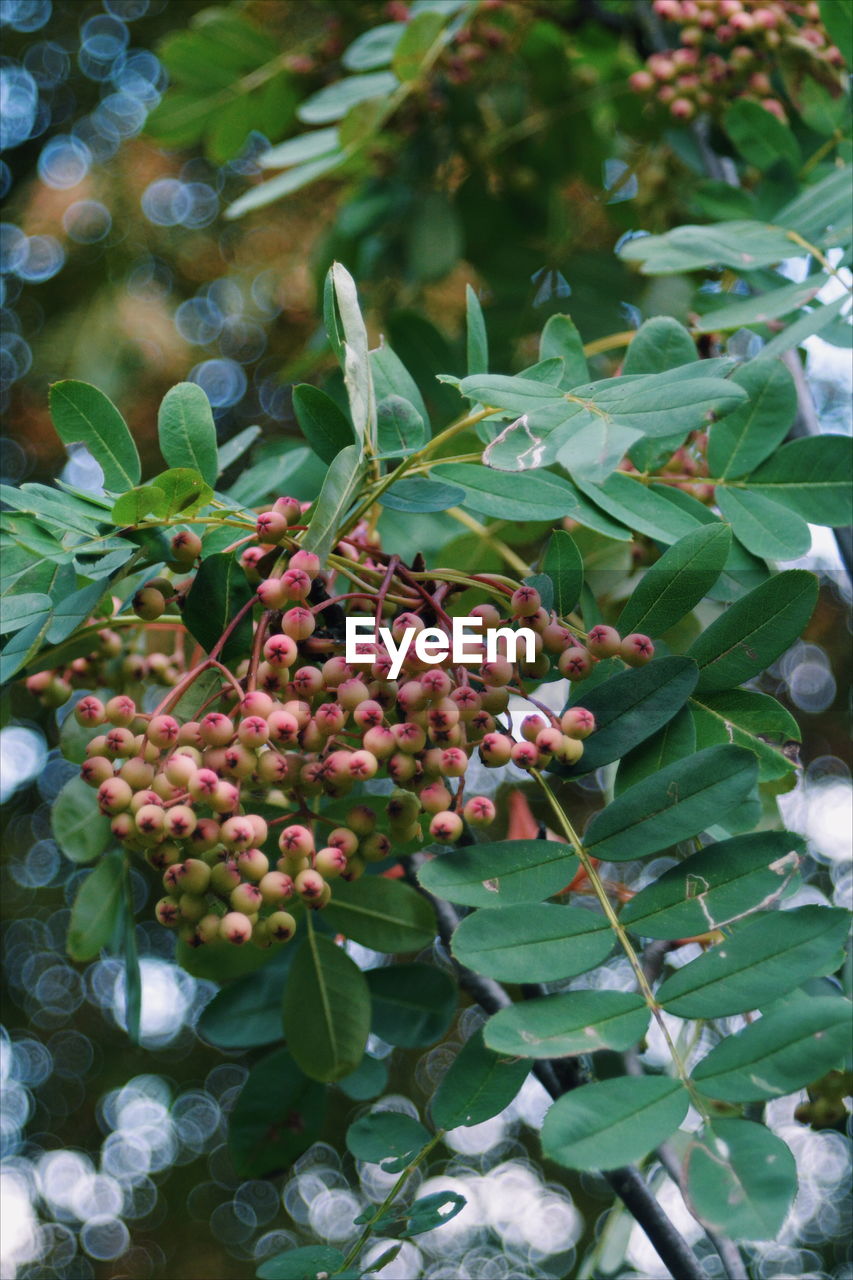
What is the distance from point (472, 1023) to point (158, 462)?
1.40 metres

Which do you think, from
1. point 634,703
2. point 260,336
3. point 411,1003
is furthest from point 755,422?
point 260,336

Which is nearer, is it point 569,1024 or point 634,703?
point 569,1024

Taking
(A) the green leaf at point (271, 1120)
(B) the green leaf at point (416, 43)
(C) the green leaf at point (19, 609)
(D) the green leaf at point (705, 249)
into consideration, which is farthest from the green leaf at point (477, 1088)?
(B) the green leaf at point (416, 43)

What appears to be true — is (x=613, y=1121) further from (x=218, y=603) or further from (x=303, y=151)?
(x=303, y=151)

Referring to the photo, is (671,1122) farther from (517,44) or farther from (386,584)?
(517,44)

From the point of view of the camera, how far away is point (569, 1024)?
1.84ft

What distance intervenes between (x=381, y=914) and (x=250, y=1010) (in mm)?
176

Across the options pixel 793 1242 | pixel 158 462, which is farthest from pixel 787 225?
pixel 793 1242

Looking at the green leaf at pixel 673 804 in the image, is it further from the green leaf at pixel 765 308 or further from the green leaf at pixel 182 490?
the green leaf at pixel 765 308

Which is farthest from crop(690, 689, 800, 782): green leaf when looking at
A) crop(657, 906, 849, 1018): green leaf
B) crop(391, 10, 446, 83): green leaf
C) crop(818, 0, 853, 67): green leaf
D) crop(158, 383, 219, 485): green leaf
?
crop(391, 10, 446, 83): green leaf

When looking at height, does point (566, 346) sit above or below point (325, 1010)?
above

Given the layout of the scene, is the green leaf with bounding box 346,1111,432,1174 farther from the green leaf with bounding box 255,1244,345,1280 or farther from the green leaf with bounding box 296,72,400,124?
the green leaf with bounding box 296,72,400,124

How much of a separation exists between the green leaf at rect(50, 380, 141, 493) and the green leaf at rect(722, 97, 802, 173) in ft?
2.36

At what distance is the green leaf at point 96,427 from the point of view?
0.75m
